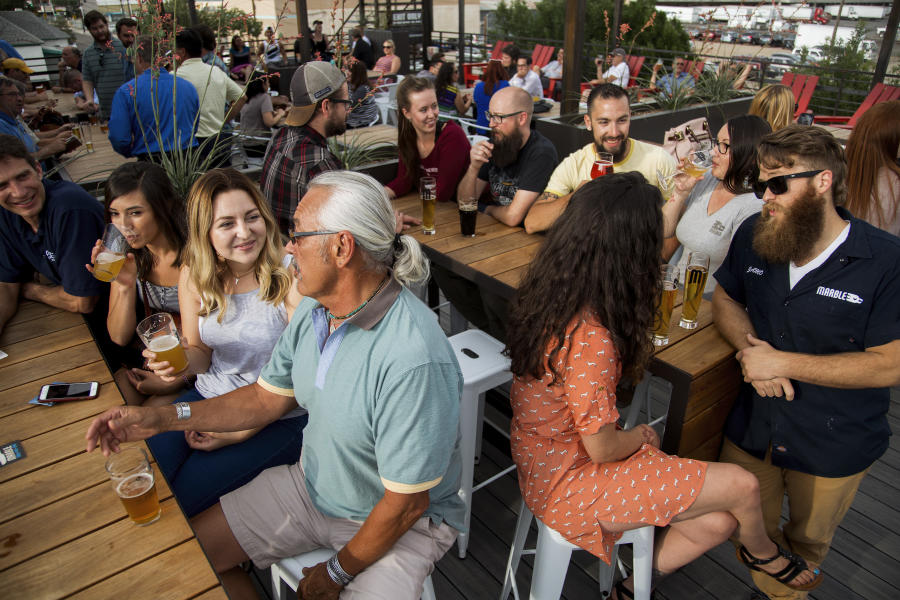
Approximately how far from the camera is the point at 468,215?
2.51m

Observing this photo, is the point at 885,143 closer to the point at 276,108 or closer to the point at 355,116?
the point at 355,116

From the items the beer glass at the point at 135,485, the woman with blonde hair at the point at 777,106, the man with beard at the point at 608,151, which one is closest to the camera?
the beer glass at the point at 135,485

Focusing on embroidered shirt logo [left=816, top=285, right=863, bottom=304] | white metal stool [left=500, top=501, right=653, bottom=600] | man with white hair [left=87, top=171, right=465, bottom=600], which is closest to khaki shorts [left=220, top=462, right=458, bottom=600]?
man with white hair [left=87, top=171, right=465, bottom=600]

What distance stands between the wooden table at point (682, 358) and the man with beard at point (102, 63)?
4682 mm

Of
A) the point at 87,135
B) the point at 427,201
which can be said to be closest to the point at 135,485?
the point at 427,201

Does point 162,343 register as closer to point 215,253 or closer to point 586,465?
point 215,253

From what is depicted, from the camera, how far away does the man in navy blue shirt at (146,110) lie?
12.2ft

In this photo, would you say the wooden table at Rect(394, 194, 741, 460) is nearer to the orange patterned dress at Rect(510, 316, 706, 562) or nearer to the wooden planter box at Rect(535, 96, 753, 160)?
the orange patterned dress at Rect(510, 316, 706, 562)

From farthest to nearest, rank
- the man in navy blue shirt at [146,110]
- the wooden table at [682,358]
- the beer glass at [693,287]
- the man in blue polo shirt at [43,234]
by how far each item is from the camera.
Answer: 1. the man in navy blue shirt at [146,110]
2. the man in blue polo shirt at [43,234]
3. the beer glass at [693,287]
4. the wooden table at [682,358]

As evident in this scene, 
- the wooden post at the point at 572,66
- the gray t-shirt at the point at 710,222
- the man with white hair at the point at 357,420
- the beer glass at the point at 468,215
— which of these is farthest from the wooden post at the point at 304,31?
the man with white hair at the point at 357,420

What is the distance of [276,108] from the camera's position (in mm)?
7203

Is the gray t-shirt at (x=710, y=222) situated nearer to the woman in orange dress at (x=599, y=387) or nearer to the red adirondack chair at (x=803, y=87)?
the woman in orange dress at (x=599, y=387)

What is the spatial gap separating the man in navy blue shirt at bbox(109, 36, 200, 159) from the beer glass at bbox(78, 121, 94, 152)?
39.5 inches

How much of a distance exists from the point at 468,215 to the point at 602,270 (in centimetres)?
112
